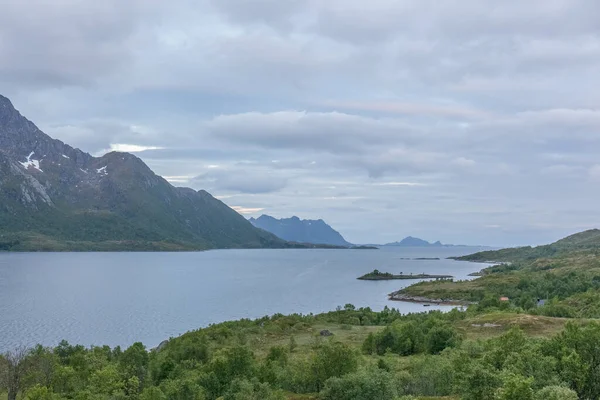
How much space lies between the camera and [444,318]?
130 meters

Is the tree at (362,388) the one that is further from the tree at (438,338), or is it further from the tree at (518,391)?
the tree at (438,338)

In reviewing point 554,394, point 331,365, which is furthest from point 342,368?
point 554,394

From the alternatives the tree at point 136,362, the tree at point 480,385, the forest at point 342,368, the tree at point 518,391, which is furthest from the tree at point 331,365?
the tree at point 518,391

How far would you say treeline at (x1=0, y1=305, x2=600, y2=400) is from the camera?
145ft

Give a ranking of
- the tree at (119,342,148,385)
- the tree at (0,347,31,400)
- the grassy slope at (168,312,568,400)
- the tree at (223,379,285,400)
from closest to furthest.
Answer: the tree at (223,379,285,400)
the tree at (0,347,31,400)
the tree at (119,342,148,385)
the grassy slope at (168,312,568,400)

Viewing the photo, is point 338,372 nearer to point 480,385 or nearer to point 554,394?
point 480,385

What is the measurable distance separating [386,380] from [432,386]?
10.6m

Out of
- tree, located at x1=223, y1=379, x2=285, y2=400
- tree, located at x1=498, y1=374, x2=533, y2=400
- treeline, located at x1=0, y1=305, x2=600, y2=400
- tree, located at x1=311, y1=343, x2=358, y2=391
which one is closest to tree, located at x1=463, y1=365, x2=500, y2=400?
treeline, located at x1=0, y1=305, x2=600, y2=400

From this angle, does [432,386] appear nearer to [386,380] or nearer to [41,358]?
[386,380]

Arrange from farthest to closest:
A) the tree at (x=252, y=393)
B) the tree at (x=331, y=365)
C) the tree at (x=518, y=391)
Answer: the tree at (x=331, y=365), the tree at (x=252, y=393), the tree at (x=518, y=391)

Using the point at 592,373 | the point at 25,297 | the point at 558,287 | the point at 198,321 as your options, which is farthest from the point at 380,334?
the point at 25,297

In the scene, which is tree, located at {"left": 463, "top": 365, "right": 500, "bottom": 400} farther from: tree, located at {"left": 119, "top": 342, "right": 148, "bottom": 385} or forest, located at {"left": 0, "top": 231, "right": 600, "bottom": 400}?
tree, located at {"left": 119, "top": 342, "right": 148, "bottom": 385}

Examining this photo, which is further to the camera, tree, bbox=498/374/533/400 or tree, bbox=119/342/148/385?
tree, bbox=119/342/148/385

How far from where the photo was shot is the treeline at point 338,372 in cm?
4406
